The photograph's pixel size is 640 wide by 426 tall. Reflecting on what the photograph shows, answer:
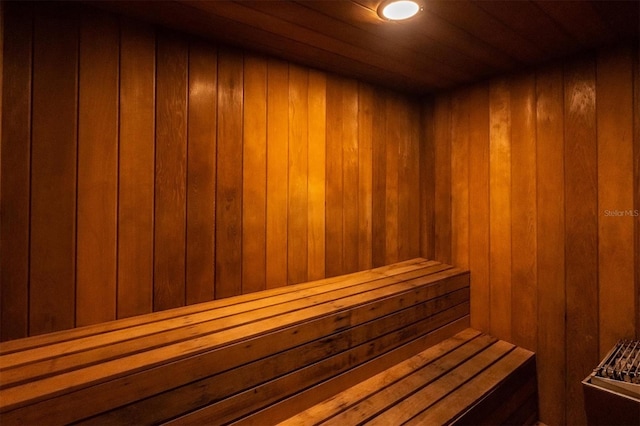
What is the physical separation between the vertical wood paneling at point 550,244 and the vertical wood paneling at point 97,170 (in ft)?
9.24

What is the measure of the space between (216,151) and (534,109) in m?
2.35

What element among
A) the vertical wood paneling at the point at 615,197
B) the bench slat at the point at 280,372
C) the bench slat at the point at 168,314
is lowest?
the bench slat at the point at 280,372

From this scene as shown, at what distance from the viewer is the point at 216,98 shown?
1867 millimetres

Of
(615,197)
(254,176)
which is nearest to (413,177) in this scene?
(615,197)

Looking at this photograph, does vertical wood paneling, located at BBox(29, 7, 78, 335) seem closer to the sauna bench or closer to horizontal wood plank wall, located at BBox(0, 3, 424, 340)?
horizontal wood plank wall, located at BBox(0, 3, 424, 340)

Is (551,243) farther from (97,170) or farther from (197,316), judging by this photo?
(97,170)

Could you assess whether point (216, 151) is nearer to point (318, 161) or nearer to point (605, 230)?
point (318, 161)

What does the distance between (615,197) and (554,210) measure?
13.0 inches

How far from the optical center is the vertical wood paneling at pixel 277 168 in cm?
208

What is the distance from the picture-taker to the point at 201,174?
1.82 m

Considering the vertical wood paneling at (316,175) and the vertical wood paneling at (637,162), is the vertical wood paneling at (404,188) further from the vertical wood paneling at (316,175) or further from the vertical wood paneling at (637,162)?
the vertical wood paneling at (637,162)

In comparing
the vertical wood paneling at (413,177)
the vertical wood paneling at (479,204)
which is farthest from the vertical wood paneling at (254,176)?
the vertical wood paneling at (479,204)

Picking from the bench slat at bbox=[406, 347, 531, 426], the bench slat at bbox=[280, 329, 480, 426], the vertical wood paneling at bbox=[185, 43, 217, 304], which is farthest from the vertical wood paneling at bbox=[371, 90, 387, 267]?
the vertical wood paneling at bbox=[185, 43, 217, 304]

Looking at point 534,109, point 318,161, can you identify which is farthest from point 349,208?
point 534,109
